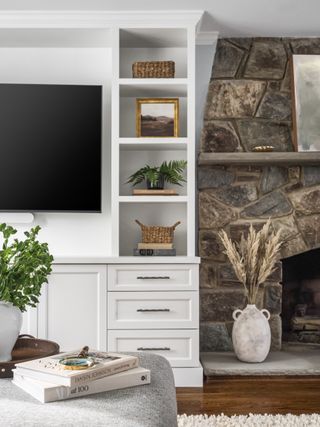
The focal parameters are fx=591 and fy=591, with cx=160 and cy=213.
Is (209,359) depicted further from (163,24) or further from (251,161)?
(163,24)

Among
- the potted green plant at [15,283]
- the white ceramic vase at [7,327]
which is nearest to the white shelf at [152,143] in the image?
the potted green plant at [15,283]

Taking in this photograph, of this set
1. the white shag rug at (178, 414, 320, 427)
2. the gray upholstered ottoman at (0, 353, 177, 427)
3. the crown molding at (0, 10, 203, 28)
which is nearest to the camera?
the gray upholstered ottoman at (0, 353, 177, 427)

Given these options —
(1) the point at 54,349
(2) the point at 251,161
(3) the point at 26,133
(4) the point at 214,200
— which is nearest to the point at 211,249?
(4) the point at 214,200

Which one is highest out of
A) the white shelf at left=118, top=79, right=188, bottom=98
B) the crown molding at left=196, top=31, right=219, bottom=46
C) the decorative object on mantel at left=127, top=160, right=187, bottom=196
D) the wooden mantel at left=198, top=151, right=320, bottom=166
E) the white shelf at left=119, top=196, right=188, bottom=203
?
the crown molding at left=196, top=31, right=219, bottom=46

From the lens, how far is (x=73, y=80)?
13.7ft

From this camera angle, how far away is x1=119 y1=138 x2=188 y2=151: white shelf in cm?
384

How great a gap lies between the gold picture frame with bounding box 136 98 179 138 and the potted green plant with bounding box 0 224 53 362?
213cm

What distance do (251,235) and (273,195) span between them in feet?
1.40

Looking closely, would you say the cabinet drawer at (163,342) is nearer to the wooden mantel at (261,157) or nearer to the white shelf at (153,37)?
the wooden mantel at (261,157)

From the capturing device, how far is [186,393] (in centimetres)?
343

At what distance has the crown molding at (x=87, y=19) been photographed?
379 cm

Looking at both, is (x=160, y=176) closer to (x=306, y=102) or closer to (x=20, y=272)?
(x=306, y=102)

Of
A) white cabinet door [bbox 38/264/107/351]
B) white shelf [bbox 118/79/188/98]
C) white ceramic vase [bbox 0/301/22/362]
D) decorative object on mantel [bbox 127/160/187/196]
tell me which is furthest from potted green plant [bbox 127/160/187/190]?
white ceramic vase [bbox 0/301/22/362]

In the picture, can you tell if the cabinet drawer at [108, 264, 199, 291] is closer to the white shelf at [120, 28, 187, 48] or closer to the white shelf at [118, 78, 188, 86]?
the white shelf at [118, 78, 188, 86]
